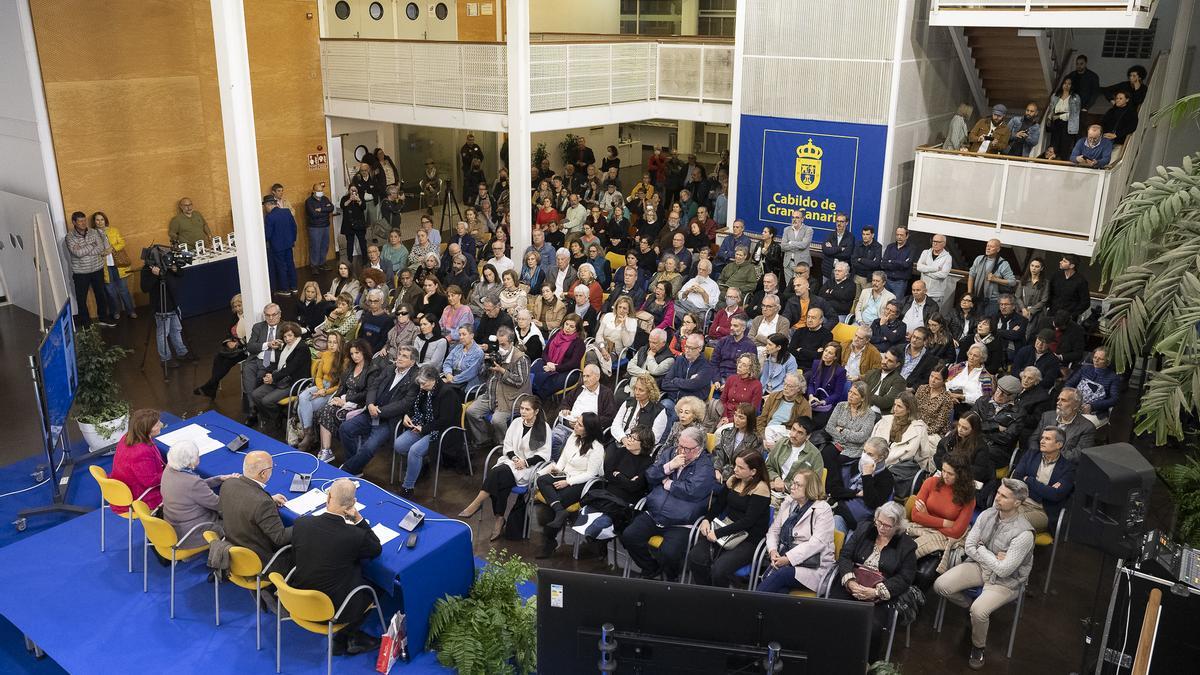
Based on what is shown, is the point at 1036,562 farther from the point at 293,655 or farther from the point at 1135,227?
the point at 293,655

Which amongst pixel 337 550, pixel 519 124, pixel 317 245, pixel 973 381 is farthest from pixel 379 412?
pixel 317 245

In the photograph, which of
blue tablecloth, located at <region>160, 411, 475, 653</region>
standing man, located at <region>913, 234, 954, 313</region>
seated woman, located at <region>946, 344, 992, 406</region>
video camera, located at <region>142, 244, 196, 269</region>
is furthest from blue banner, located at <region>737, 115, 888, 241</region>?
blue tablecloth, located at <region>160, 411, 475, 653</region>

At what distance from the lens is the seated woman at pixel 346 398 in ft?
29.0

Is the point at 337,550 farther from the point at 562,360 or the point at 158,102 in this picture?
the point at 158,102

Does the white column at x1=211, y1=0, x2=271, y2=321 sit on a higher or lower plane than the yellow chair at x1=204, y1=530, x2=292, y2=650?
higher

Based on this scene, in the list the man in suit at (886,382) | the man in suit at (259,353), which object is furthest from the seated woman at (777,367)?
the man in suit at (259,353)

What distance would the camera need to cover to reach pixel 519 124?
517 inches

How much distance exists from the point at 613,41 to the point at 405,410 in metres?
7.89

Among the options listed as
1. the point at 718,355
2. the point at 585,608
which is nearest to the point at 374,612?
the point at 585,608

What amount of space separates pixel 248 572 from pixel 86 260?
8.41 metres

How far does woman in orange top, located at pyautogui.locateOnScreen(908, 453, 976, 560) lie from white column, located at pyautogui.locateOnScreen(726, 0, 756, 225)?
7837 millimetres

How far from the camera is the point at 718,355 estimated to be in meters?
9.23

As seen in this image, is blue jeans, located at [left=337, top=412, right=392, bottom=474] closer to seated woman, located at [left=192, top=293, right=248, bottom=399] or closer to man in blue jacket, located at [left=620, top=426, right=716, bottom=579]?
seated woman, located at [left=192, top=293, right=248, bottom=399]

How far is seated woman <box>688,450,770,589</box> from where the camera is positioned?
647 centimetres
